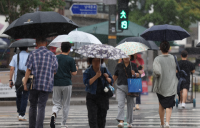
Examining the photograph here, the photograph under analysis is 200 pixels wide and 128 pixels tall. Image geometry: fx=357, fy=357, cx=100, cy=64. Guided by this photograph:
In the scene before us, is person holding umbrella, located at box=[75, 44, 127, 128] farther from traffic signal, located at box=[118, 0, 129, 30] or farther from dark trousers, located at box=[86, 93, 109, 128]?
traffic signal, located at box=[118, 0, 129, 30]

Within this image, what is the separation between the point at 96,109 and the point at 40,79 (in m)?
1.21

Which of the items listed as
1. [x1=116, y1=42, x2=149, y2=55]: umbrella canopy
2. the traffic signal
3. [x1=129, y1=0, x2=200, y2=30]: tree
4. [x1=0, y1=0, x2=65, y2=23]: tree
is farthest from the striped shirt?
[x1=129, y1=0, x2=200, y2=30]: tree

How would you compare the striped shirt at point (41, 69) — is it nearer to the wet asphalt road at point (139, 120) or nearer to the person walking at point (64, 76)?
the person walking at point (64, 76)

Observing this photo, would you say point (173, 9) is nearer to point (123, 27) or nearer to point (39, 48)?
point (123, 27)

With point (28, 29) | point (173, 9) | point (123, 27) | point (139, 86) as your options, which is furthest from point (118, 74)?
point (173, 9)

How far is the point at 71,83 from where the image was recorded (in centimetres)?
776

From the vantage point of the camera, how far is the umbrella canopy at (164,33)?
909cm

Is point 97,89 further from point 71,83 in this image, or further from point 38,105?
point 71,83

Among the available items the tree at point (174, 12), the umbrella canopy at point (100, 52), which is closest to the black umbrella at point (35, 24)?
the umbrella canopy at point (100, 52)

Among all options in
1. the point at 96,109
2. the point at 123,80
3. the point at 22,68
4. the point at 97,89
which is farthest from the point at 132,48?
the point at 22,68

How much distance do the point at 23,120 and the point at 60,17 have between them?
310cm

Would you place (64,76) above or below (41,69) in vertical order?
below

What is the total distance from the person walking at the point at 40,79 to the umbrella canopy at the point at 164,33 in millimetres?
3491

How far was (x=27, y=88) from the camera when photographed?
21.3ft
